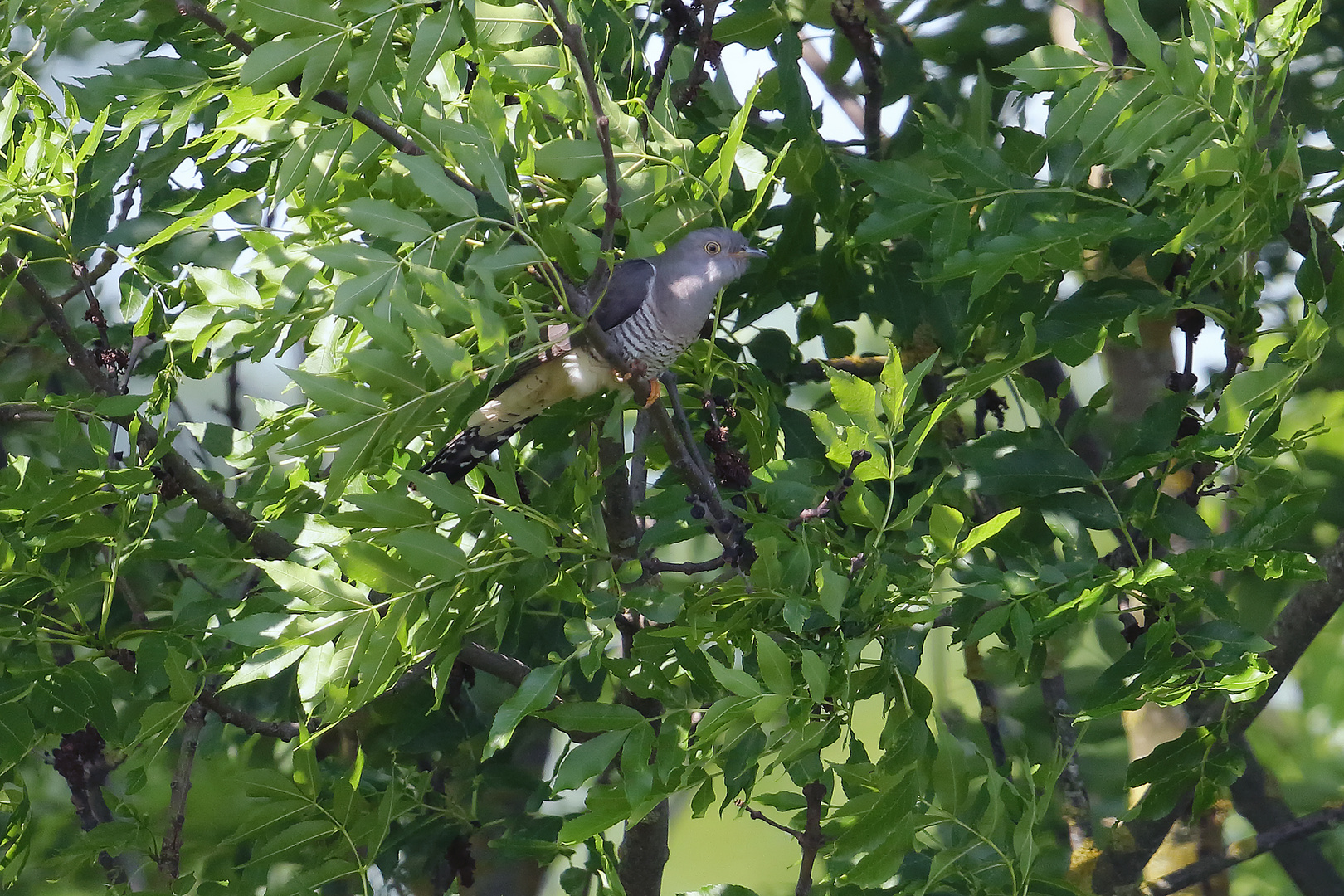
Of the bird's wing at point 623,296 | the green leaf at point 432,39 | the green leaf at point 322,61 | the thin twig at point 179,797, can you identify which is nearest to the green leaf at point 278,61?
the green leaf at point 322,61

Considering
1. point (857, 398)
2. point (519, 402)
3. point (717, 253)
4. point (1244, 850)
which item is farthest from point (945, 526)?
point (1244, 850)

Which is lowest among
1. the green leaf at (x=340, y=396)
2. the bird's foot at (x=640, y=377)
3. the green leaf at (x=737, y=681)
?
the green leaf at (x=737, y=681)

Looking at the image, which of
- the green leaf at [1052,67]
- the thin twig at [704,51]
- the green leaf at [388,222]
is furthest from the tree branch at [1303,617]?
the green leaf at [388,222]

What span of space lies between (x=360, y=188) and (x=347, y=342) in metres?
0.24

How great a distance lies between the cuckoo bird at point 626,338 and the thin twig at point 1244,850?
140 cm

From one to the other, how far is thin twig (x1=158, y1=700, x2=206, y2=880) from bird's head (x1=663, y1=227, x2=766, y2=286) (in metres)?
1.24

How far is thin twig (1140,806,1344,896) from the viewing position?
2.16 meters

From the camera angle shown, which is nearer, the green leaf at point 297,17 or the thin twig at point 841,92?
the green leaf at point 297,17

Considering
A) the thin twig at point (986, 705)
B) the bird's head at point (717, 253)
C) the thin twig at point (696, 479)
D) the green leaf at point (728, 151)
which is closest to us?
the green leaf at point (728, 151)

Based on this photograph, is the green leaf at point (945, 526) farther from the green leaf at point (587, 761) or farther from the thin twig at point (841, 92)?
the thin twig at point (841, 92)

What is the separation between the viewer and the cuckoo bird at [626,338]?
200 centimetres

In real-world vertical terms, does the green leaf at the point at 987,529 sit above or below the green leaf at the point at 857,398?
below

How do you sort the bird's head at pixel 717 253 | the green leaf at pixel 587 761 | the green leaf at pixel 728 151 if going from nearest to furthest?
the green leaf at pixel 728 151 < the green leaf at pixel 587 761 < the bird's head at pixel 717 253

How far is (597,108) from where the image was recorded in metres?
1.24
